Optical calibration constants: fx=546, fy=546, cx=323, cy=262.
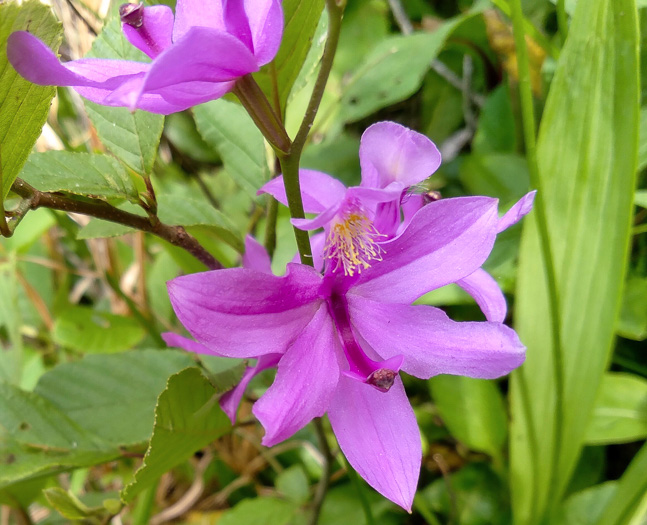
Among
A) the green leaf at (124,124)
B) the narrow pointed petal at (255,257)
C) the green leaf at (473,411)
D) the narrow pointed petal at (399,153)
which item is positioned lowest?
the green leaf at (473,411)

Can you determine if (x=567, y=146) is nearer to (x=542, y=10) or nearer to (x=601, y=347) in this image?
(x=601, y=347)

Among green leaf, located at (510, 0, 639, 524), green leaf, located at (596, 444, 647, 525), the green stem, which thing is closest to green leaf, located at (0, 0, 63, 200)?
the green stem

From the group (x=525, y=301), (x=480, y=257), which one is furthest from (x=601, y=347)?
(x=480, y=257)

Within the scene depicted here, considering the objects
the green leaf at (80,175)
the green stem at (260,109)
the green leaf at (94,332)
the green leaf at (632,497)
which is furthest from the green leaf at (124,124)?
the green leaf at (632,497)

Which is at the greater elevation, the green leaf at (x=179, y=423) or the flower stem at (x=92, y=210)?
the flower stem at (x=92, y=210)

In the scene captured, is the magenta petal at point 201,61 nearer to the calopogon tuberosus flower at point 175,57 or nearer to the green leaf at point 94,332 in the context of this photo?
the calopogon tuberosus flower at point 175,57

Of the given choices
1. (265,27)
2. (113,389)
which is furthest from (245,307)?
(113,389)

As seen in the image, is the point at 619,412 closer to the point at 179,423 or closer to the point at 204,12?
the point at 179,423
